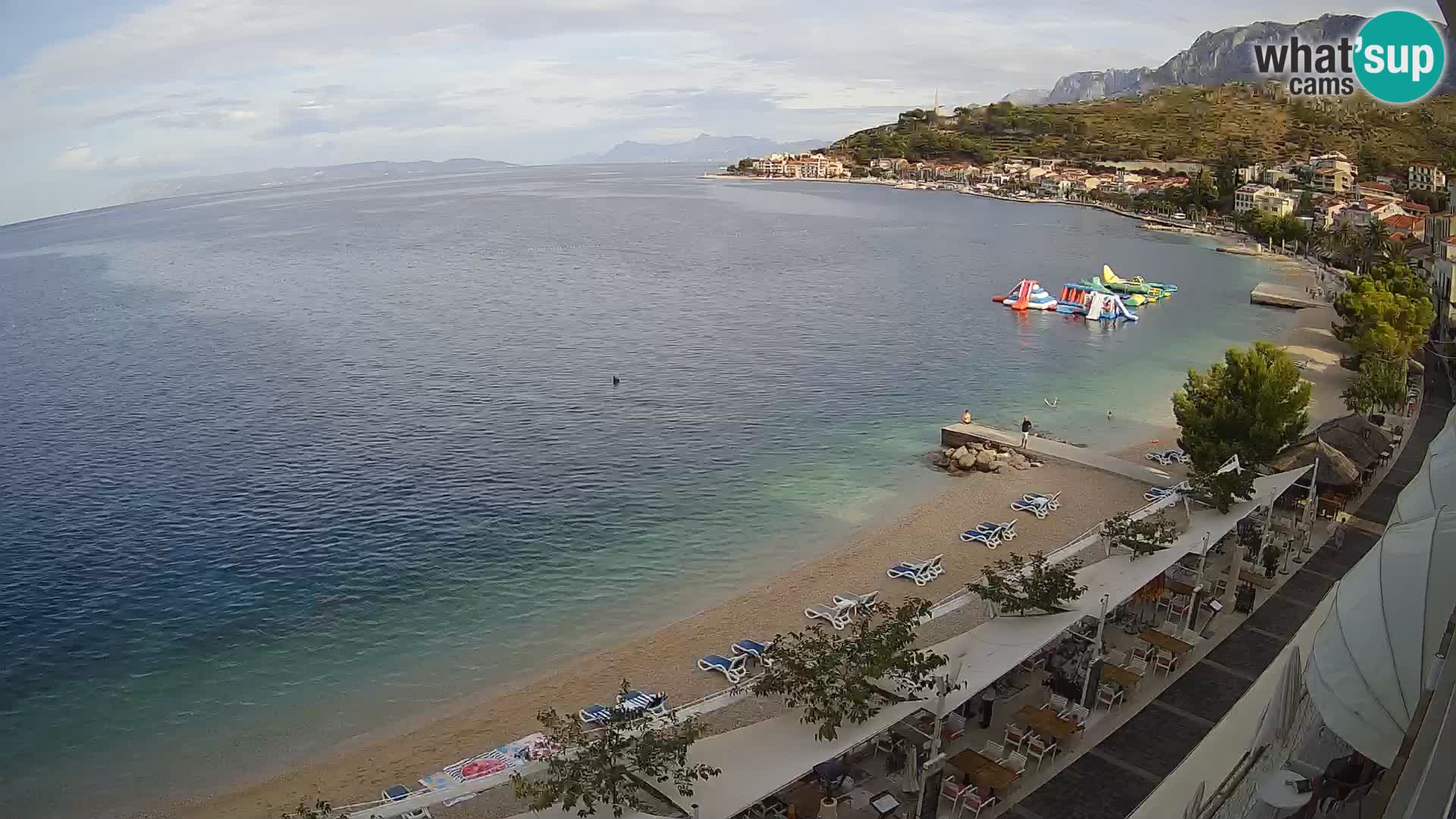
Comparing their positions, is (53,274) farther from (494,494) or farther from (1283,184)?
(1283,184)

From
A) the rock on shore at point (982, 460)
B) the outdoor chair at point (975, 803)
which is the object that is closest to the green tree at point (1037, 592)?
the outdoor chair at point (975, 803)

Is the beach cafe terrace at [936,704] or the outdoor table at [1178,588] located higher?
the beach cafe terrace at [936,704]

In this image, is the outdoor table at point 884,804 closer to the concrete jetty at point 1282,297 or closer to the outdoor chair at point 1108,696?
the outdoor chair at point 1108,696

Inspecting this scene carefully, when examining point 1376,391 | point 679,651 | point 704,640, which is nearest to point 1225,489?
point 704,640

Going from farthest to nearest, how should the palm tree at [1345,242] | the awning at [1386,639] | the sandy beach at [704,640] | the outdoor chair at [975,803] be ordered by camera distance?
the palm tree at [1345,242]
the sandy beach at [704,640]
the outdoor chair at [975,803]
the awning at [1386,639]

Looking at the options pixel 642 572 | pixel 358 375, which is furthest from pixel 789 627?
pixel 358 375

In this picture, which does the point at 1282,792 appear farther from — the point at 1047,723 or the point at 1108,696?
the point at 1108,696
